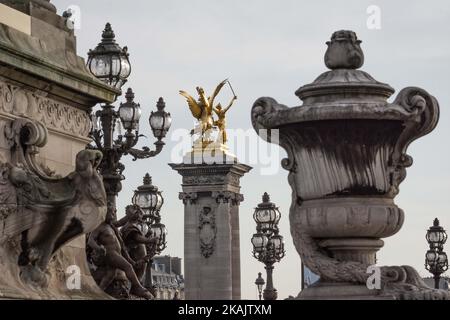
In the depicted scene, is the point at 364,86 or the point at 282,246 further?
the point at 282,246

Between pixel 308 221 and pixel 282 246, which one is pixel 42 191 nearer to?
pixel 308 221

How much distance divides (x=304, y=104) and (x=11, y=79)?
85.7 inches

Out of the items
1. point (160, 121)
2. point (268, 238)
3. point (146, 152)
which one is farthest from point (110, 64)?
point (268, 238)

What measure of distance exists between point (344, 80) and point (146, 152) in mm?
12766

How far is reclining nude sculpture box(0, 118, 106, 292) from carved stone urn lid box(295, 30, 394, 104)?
1.67m

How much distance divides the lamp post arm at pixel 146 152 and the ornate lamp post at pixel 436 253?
21.1m

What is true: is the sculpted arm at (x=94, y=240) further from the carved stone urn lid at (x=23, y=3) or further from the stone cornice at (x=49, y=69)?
the carved stone urn lid at (x=23, y=3)

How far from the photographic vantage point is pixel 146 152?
24.5 meters

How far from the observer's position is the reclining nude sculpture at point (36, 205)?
11.9m

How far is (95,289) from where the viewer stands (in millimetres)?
13383

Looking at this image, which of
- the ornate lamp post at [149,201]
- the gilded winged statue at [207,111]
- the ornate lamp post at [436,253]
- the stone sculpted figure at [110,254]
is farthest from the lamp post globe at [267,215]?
the gilded winged statue at [207,111]

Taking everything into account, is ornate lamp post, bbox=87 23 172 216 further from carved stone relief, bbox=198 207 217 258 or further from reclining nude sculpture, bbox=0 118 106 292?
carved stone relief, bbox=198 207 217 258
